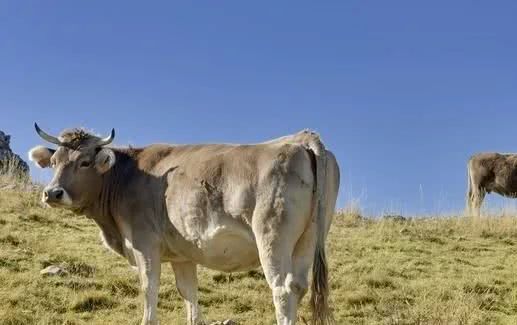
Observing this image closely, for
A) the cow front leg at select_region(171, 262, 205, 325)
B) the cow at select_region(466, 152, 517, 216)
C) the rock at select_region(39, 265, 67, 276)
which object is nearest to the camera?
the cow front leg at select_region(171, 262, 205, 325)

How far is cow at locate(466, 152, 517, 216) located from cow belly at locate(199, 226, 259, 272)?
18749 millimetres

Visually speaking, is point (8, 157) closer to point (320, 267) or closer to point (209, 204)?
point (209, 204)

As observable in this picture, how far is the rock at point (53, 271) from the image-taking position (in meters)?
11.5

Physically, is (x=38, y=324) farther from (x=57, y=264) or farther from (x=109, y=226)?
(x=57, y=264)

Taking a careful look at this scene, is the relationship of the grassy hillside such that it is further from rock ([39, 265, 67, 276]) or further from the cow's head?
the cow's head

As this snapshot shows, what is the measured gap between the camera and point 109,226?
9742mm

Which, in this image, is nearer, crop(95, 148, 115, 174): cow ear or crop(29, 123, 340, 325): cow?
crop(29, 123, 340, 325): cow

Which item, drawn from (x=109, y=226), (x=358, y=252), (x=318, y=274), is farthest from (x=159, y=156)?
(x=358, y=252)

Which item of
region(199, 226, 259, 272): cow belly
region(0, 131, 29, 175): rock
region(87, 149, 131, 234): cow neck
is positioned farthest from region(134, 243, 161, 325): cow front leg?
region(0, 131, 29, 175): rock

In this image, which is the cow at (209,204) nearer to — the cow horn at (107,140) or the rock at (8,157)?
the cow horn at (107,140)

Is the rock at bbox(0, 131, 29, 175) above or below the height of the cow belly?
above

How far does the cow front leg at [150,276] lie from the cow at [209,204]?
13 millimetres

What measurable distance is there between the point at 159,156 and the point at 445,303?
507 cm

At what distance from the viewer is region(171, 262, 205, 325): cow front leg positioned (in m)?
9.38
